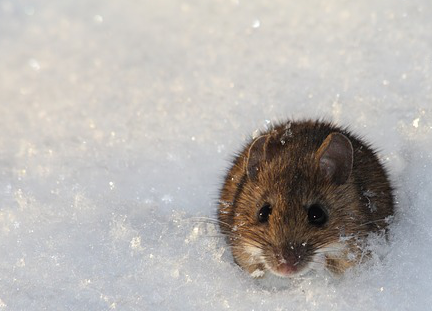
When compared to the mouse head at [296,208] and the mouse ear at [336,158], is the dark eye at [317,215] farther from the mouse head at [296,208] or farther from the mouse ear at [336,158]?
the mouse ear at [336,158]

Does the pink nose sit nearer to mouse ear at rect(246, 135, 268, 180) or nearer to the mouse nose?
the mouse nose

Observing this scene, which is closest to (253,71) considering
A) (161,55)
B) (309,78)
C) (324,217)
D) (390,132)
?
(309,78)

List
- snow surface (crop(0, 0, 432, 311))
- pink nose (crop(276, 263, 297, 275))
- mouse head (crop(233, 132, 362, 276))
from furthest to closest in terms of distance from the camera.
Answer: snow surface (crop(0, 0, 432, 311)) → mouse head (crop(233, 132, 362, 276)) → pink nose (crop(276, 263, 297, 275))

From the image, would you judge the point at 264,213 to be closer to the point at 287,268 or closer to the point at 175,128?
the point at 287,268

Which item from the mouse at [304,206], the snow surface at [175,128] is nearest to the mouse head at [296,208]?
the mouse at [304,206]

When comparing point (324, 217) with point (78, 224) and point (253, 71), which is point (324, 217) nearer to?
point (78, 224)

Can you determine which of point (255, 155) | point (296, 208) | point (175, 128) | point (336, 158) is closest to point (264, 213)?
point (296, 208)

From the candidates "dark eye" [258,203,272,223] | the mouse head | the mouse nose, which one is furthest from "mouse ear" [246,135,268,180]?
the mouse nose

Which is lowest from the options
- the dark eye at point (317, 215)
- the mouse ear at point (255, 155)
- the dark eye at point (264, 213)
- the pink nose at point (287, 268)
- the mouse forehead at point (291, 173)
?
A: the pink nose at point (287, 268)
